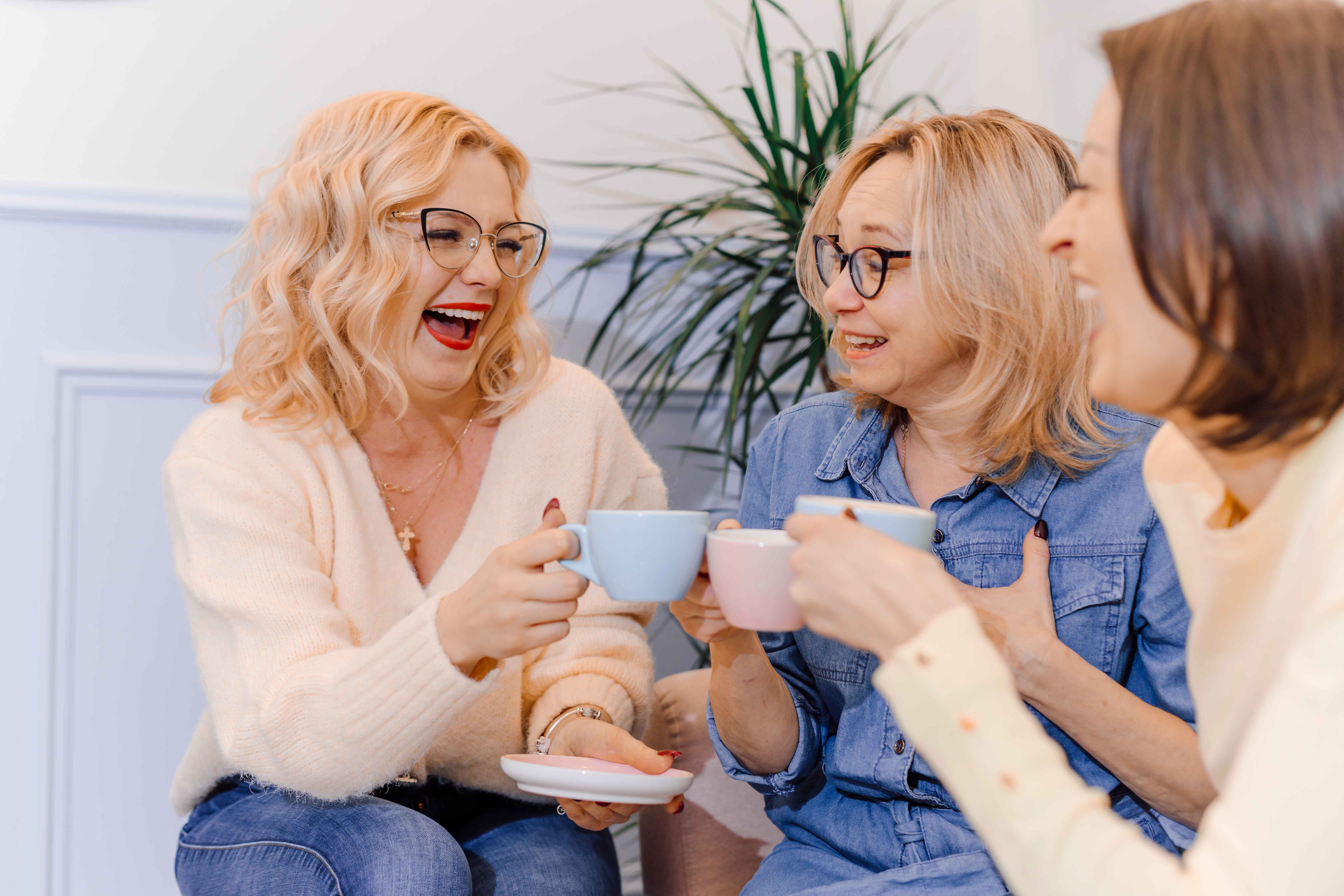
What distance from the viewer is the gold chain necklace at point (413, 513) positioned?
1.51 metres

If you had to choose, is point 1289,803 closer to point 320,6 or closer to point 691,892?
point 691,892

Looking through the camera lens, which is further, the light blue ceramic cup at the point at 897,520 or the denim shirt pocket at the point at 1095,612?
the denim shirt pocket at the point at 1095,612

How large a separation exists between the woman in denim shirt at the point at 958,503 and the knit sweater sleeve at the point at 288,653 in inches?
13.1

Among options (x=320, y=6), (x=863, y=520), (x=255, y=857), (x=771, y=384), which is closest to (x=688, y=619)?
(x=863, y=520)

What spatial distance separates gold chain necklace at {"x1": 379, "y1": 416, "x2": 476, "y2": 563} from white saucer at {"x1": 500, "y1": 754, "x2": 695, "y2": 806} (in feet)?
1.46

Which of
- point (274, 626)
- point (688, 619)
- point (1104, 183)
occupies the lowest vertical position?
point (274, 626)

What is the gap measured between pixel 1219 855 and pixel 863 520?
1.05 ft

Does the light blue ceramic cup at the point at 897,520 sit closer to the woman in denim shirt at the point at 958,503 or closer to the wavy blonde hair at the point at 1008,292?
the woman in denim shirt at the point at 958,503

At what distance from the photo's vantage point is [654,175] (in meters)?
2.20

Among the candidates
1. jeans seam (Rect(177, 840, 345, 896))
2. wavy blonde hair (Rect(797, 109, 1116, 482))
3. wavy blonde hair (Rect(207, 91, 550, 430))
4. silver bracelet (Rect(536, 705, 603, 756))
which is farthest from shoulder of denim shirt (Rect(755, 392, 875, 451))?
jeans seam (Rect(177, 840, 345, 896))

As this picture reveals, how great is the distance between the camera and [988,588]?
118cm

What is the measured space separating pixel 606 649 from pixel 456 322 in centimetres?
55

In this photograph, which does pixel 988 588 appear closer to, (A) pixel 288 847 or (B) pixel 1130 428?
(B) pixel 1130 428

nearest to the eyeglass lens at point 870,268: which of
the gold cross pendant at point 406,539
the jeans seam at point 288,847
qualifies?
the gold cross pendant at point 406,539
